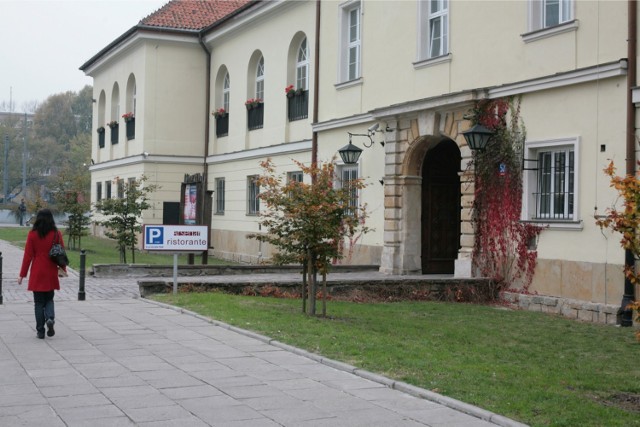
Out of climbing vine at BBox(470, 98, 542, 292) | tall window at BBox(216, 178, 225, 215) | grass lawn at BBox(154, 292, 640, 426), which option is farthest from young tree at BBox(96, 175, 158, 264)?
climbing vine at BBox(470, 98, 542, 292)

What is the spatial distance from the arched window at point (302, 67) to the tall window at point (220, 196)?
284 inches

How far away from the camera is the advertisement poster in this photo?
21781 millimetres

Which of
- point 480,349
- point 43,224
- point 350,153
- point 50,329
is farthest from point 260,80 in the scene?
point 480,349

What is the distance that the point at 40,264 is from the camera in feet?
36.7

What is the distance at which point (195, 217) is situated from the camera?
2172 cm

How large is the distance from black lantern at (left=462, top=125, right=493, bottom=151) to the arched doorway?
338 centimetres

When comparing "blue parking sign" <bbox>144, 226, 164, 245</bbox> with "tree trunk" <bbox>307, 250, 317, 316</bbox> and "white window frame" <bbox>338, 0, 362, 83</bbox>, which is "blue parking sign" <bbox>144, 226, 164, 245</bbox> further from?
"white window frame" <bbox>338, 0, 362, 83</bbox>

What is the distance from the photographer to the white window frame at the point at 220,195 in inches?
1261

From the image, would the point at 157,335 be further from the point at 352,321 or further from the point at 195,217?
the point at 195,217

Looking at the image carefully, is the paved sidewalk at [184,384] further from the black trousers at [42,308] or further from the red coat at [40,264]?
the red coat at [40,264]

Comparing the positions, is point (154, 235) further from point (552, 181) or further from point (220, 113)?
point (220, 113)

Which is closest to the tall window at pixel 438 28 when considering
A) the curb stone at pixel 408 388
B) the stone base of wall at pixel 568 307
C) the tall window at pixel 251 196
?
the stone base of wall at pixel 568 307

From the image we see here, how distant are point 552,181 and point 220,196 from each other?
18.5 metres

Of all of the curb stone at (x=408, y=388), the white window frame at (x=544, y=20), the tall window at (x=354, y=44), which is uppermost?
the tall window at (x=354, y=44)
